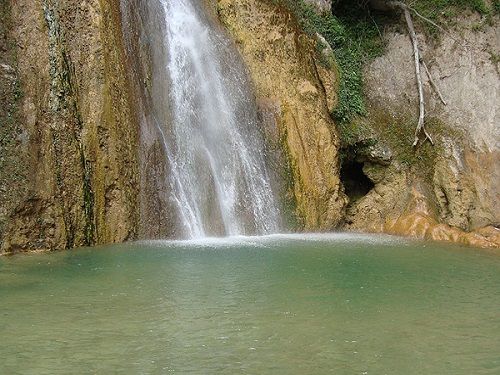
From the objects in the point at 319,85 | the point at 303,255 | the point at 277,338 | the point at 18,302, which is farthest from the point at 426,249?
the point at 18,302

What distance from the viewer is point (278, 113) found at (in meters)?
17.7

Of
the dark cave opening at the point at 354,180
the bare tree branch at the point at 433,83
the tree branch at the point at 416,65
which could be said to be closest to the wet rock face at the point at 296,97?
the dark cave opening at the point at 354,180

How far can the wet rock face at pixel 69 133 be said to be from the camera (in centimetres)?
1255

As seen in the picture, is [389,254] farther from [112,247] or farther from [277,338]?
[277,338]

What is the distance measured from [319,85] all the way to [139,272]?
1039cm

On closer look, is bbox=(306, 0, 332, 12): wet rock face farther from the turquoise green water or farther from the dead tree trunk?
the turquoise green water

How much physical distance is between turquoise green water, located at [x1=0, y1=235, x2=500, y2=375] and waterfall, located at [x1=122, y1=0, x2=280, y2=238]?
3.10m

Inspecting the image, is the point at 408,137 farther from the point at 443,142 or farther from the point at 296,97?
the point at 296,97

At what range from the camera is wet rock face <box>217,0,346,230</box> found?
17.6 meters

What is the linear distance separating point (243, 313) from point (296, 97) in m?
11.1

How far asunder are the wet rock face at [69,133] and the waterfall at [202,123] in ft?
4.28

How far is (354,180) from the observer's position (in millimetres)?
20547

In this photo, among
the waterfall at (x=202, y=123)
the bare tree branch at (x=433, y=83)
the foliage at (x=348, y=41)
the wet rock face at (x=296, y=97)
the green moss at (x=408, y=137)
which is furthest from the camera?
the bare tree branch at (x=433, y=83)

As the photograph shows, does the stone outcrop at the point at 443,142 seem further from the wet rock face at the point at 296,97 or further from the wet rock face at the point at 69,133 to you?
the wet rock face at the point at 69,133
